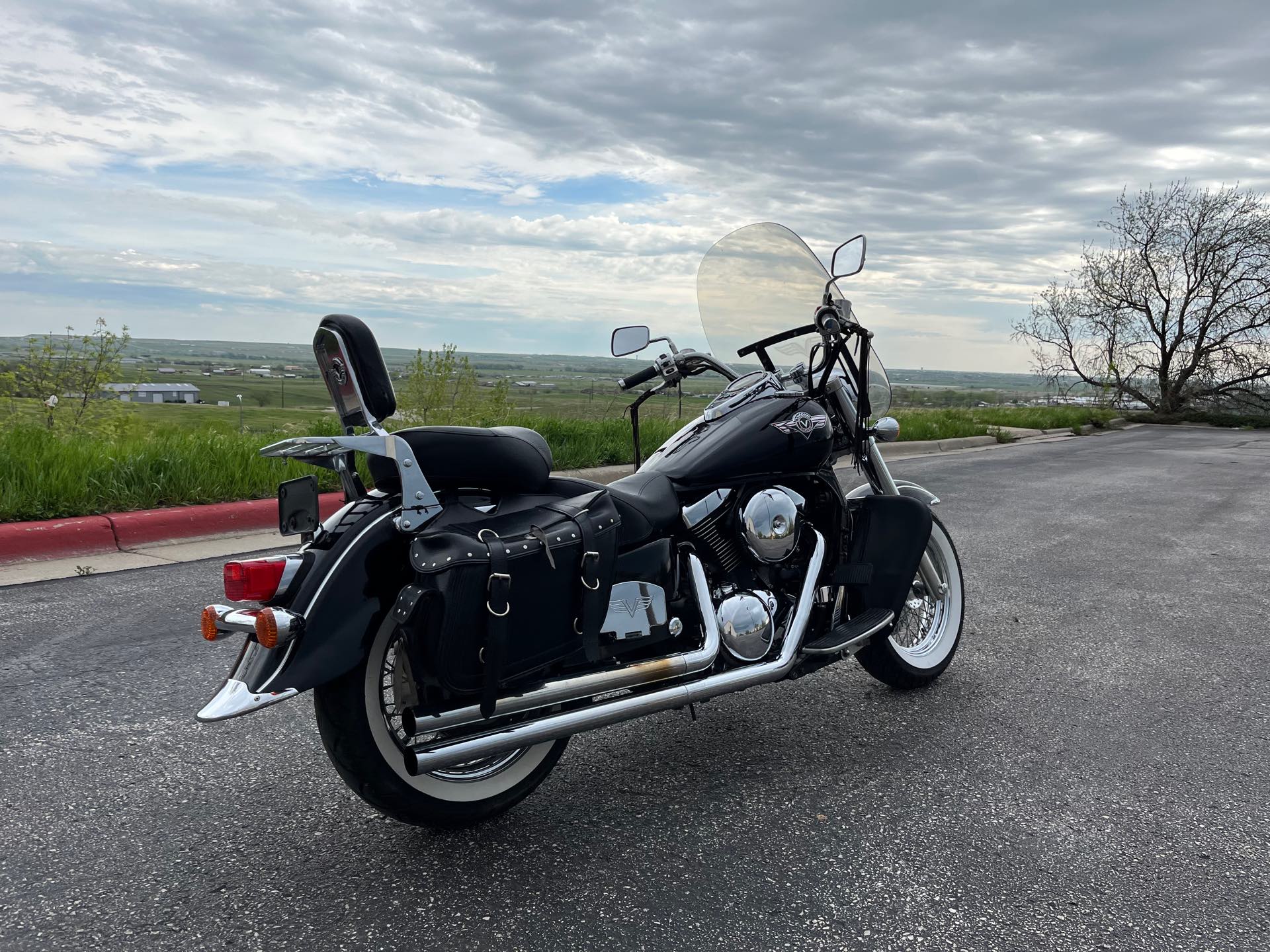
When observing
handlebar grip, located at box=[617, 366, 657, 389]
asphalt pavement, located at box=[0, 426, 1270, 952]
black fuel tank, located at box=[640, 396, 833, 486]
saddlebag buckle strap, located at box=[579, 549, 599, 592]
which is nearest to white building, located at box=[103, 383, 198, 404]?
asphalt pavement, located at box=[0, 426, 1270, 952]

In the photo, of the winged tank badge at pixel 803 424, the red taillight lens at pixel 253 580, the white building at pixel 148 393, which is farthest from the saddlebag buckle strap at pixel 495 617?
the white building at pixel 148 393

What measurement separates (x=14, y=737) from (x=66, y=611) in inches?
60.7

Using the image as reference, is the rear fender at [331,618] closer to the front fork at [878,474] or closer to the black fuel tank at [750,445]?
the black fuel tank at [750,445]

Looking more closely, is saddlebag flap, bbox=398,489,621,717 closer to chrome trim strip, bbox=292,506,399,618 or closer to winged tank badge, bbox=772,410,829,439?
chrome trim strip, bbox=292,506,399,618

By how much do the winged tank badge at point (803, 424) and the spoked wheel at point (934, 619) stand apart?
940mm

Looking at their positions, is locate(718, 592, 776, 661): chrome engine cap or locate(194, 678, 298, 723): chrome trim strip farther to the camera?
locate(718, 592, 776, 661): chrome engine cap

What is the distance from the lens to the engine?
3.09m

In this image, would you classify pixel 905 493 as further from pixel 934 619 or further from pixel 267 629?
pixel 267 629

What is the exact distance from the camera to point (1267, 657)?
4543 millimetres

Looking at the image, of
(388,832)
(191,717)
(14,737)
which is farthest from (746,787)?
(14,737)

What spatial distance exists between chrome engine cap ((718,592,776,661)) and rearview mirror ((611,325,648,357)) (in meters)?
0.95

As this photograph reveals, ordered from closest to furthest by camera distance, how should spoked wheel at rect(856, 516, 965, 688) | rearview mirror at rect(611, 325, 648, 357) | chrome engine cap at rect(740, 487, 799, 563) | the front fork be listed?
chrome engine cap at rect(740, 487, 799, 563) < rearview mirror at rect(611, 325, 648, 357) < the front fork < spoked wheel at rect(856, 516, 965, 688)

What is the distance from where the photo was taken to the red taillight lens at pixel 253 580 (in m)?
2.40

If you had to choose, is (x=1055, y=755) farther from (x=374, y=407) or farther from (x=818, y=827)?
(x=374, y=407)
